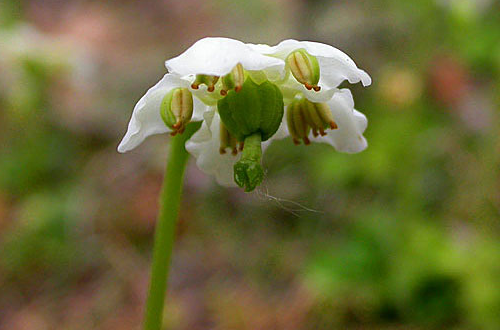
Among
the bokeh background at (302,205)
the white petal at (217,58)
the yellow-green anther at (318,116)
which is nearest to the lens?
the white petal at (217,58)

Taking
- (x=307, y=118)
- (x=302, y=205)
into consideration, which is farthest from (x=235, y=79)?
(x=302, y=205)

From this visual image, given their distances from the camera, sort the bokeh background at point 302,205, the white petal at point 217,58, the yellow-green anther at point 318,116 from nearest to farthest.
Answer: the white petal at point 217,58, the yellow-green anther at point 318,116, the bokeh background at point 302,205

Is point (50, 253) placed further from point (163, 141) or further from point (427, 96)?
point (427, 96)

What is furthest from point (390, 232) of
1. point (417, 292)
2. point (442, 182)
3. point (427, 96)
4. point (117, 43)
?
point (117, 43)

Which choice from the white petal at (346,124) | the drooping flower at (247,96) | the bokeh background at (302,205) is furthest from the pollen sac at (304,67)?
the bokeh background at (302,205)

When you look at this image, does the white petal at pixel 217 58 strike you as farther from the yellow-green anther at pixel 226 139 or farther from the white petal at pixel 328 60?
the yellow-green anther at pixel 226 139

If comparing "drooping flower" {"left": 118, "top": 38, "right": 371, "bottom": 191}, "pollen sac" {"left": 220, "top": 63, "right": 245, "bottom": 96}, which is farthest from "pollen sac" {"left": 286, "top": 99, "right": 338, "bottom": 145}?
"pollen sac" {"left": 220, "top": 63, "right": 245, "bottom": 96}

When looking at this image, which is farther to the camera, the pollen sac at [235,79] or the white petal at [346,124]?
the white petal at [346,124]
